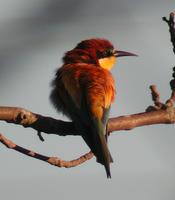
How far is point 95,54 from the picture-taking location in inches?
152

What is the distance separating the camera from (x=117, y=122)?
9.29ft

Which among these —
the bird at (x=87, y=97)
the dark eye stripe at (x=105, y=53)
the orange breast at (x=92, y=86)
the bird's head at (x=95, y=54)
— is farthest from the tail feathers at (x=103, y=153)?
the dark eye stripe at (x=105, y=53)

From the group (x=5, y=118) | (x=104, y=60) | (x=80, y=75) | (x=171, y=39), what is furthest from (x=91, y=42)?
(x=5, y=118)

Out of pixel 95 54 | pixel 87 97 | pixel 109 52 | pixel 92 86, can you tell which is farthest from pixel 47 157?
pixel 109 52

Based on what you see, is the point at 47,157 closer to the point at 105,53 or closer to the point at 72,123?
the point at 72,123

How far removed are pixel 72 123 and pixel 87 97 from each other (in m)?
0.22

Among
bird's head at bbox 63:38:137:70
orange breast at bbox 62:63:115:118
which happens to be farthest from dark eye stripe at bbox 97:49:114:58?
orange breast at bbox 62:63:115:118

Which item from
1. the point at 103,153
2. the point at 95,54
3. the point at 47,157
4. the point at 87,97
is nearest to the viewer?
the point at 47,157

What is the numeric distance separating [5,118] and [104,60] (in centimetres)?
155

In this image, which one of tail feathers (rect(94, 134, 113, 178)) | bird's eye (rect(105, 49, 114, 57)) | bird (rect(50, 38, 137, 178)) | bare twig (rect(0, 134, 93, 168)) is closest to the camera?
bare twig (rect(0, 134, 93, 168))

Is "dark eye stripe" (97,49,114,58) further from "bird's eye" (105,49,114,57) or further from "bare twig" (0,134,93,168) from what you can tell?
"bare twig" (0,134,93,168)

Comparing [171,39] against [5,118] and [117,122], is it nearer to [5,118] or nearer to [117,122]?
[117,122]

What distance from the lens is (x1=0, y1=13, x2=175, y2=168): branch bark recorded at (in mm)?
2475

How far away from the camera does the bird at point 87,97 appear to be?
2861mm
